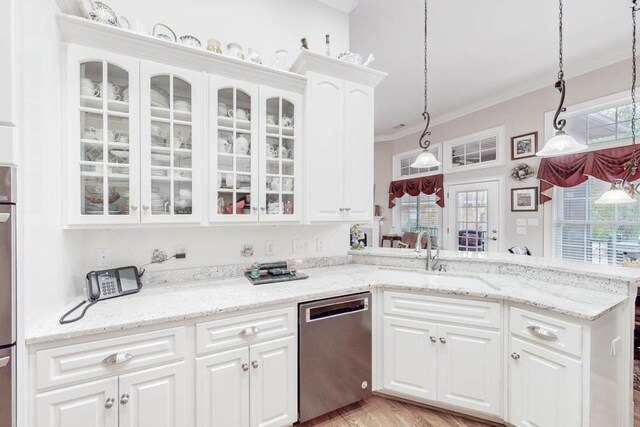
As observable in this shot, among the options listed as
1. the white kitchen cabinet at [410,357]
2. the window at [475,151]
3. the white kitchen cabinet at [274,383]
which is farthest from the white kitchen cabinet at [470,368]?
the window at [475,151]

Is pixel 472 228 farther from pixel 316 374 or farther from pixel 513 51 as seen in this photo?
pixel 316 374

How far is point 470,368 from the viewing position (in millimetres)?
1772

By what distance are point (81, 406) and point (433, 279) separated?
2.18 m

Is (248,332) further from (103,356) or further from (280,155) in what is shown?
(280,155)

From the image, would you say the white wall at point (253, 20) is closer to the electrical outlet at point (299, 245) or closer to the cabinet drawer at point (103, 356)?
the electrical outlet at point (299, 245)

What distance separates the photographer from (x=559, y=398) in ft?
4.80

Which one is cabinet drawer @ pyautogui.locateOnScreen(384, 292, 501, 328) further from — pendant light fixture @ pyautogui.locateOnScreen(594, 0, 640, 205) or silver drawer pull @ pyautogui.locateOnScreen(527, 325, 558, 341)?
pendant light fixture @ pyautogui.locateOnScreen(594, 0, 640, 205)

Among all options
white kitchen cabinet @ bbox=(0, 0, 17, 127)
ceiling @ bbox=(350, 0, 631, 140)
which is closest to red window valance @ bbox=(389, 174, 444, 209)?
ceiling @ bbox=(350, 0, 631, 140)

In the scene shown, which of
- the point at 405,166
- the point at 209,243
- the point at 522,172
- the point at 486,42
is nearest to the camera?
the point at 209,243

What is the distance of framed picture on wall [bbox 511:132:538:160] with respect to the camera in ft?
13.4

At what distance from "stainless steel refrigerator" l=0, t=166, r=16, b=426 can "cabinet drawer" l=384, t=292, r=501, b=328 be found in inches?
74.4

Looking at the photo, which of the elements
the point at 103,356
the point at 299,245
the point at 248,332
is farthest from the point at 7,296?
the point at 299,245

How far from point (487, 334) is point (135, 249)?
2.39 metres

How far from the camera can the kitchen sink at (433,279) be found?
75.8 inches
